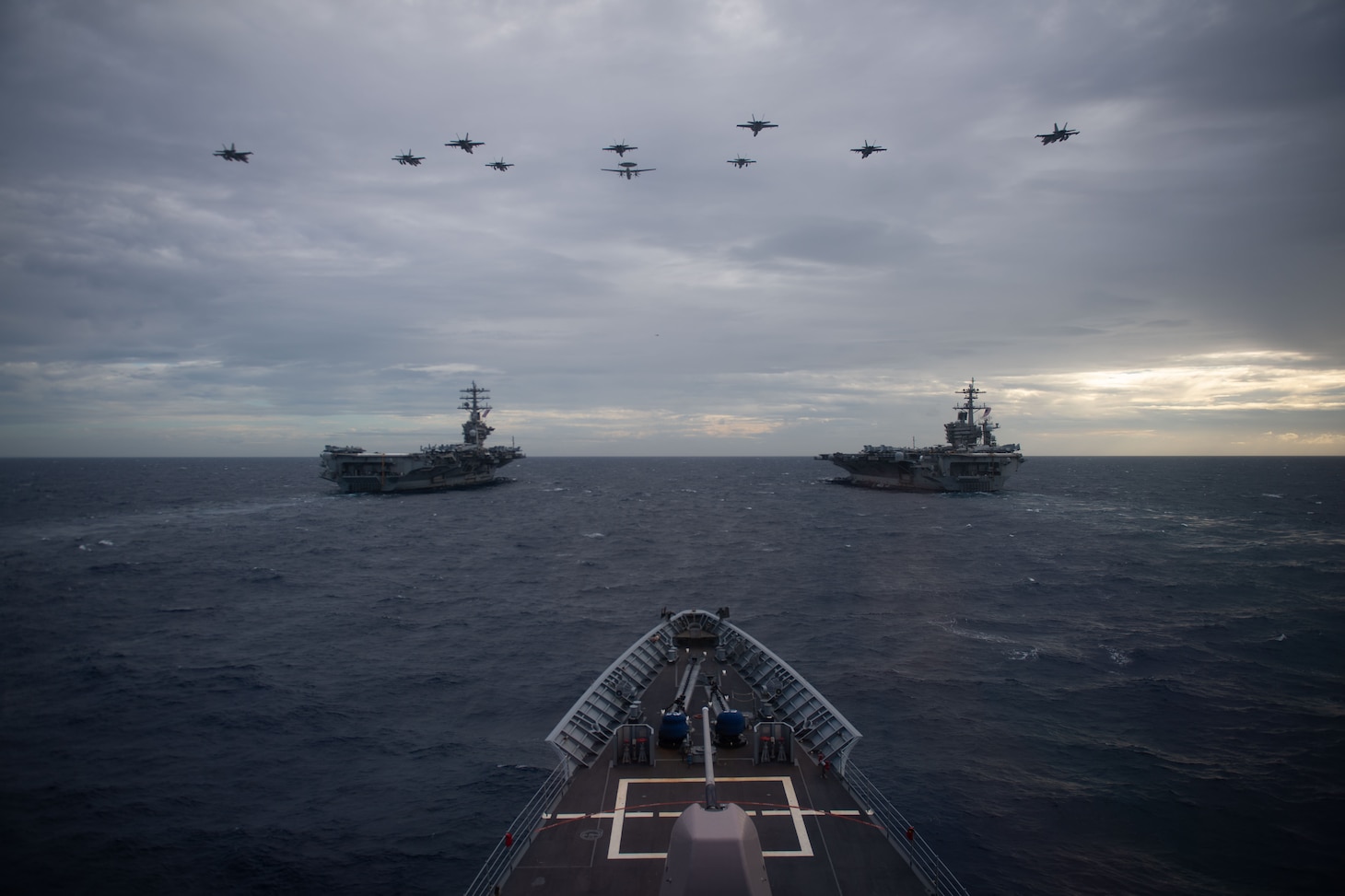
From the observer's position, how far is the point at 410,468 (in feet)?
472

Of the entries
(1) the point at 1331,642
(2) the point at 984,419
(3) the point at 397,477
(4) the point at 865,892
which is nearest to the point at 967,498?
(2) the point at 984,419

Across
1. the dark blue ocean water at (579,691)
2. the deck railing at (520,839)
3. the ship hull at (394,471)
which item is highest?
the ship hull at (394,471)

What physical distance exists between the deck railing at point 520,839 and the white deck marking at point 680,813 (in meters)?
0.67

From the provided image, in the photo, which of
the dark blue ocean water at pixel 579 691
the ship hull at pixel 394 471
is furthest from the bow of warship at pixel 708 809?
the ship hull at pixel 394 471

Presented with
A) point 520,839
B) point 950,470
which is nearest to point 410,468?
point 950,470

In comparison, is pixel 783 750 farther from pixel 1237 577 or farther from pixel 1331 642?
pixel 1237 577

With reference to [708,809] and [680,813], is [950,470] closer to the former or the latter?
[680,813]

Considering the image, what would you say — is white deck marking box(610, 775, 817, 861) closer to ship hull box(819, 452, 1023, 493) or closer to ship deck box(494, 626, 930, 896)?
ship deck box(494, 626, 930, 896)

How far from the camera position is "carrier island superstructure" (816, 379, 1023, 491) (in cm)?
14425

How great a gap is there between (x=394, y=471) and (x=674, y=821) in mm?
137828

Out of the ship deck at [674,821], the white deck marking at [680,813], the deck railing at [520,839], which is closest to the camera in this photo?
the ship deck at [674,821]

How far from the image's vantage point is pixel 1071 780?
26469 mm

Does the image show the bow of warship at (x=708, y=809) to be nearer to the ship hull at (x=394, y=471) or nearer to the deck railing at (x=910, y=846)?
the deck railing at (x=910, y=846)

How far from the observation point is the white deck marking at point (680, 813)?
51.9 feet
